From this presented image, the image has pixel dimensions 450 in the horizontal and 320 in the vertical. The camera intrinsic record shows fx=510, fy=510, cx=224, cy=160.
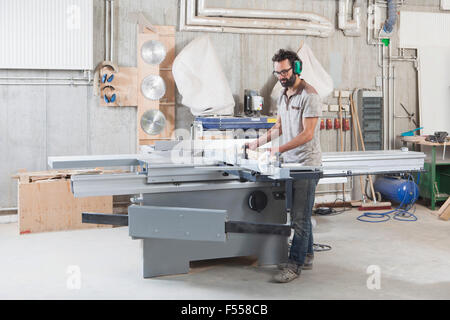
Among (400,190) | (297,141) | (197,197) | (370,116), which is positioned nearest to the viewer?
(297,141)

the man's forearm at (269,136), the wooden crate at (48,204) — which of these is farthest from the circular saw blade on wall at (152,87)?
the man's forearm at (269,136)

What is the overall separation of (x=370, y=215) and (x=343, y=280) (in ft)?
7.39

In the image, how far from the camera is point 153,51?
16.9ft

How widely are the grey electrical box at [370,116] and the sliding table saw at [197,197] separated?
221 centimetres

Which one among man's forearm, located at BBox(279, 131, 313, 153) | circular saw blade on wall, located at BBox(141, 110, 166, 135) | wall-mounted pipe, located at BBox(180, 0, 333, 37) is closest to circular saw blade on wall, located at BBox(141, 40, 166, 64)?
wall-mounted pipe, located at BBox(180, 0, 333, 37)

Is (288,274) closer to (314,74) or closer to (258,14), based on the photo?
(314,74)

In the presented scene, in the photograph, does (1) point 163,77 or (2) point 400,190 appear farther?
(2) point 400,190

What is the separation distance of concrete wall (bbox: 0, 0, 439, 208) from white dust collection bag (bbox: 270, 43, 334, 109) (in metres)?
0.17

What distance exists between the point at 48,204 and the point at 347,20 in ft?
12.5

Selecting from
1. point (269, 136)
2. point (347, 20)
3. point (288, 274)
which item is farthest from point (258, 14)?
point (288, 274)

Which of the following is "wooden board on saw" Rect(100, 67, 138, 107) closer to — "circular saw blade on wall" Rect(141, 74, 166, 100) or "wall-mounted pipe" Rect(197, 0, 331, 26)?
"circular saw blade on wall" Rect(141, 74, 166, 100)

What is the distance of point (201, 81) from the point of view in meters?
5.12

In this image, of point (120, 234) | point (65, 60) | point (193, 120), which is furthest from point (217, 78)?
point (120, 234)

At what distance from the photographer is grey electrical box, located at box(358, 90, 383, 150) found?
234 inches
